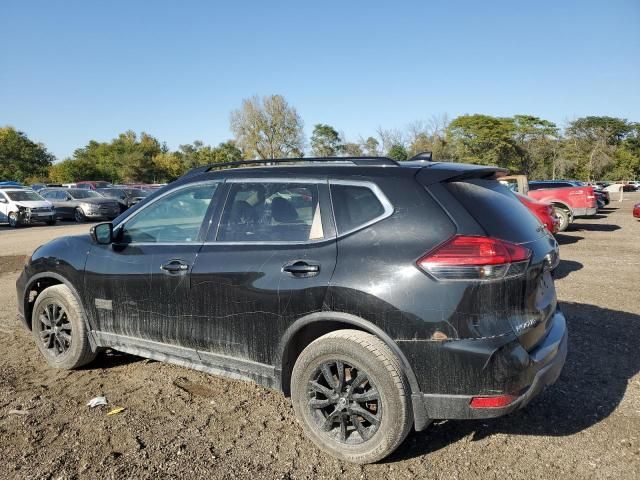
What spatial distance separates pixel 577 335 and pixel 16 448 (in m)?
4.89

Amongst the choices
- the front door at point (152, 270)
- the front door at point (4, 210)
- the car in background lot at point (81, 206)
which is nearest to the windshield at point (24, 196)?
the front door at point (4, 210)

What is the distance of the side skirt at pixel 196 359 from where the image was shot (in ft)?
10.8

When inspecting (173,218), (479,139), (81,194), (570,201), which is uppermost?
(479,139)

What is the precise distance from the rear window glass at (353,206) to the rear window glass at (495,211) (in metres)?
0.44

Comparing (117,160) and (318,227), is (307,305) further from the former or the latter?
(117,160)

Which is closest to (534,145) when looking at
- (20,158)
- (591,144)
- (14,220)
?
(591,144)

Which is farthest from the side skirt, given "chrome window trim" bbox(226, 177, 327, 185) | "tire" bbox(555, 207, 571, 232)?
"tire" bbox(555, 207, 571, 232)

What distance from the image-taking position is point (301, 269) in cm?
303

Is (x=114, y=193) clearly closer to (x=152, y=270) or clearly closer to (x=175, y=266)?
(x=152, y=270)

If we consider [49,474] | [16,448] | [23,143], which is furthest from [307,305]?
[23,143]

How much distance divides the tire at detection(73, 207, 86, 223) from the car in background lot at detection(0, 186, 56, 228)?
1.52 meters

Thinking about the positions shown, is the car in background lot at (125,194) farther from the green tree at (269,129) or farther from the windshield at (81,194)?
the green tree at (269,129)

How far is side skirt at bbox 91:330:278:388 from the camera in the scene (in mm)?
3301

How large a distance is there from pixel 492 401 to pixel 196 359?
201cm
